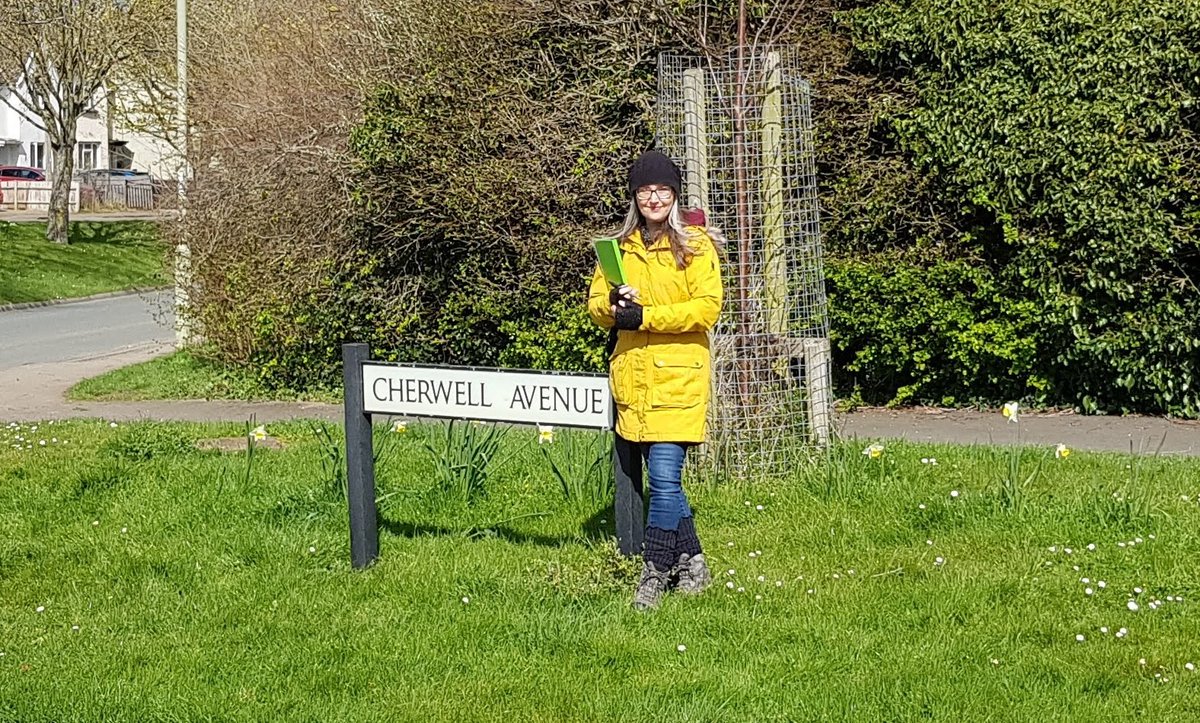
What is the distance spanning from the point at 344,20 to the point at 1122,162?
6954 mm

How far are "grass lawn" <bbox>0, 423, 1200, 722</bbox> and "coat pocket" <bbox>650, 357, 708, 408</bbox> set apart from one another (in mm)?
743

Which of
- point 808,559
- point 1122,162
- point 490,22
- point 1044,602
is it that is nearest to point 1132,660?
point 1044,602

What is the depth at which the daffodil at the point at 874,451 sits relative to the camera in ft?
23.0

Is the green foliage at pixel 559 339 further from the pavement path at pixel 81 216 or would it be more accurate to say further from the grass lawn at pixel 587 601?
the pavement path at pixel 81 216

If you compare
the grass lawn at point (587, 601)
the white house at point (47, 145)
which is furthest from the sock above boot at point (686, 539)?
the white house at point (47, 145)

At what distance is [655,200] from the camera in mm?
5238

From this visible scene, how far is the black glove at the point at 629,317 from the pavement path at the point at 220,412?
306 cm

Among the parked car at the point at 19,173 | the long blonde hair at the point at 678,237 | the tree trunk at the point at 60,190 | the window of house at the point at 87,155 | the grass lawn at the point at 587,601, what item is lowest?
the grass lawn at the point at 587,601

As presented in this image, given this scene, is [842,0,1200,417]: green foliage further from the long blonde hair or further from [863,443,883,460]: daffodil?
the long blonde hair

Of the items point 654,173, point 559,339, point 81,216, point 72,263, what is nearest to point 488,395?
point 654,173

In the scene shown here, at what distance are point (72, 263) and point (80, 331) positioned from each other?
1140 cm

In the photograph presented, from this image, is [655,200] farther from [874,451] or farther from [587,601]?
[874,451]

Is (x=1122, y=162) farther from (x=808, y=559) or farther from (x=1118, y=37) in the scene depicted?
(x=808, y=559)

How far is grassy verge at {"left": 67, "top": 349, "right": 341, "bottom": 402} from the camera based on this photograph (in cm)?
1288
